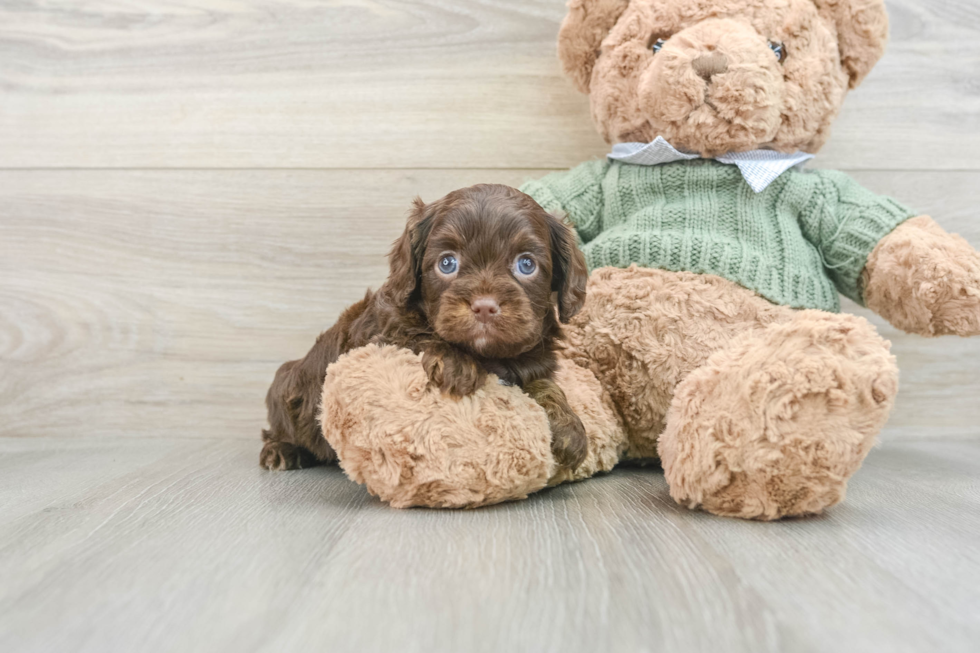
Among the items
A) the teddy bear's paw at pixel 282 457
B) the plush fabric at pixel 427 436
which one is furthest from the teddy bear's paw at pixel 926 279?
the teddy bear's paw at pixel 282 457

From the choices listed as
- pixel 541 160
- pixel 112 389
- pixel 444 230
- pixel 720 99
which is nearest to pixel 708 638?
pixel 444 230

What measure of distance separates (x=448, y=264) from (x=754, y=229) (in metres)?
0.62

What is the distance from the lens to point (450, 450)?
106 cm

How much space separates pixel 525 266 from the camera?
3.55 feet

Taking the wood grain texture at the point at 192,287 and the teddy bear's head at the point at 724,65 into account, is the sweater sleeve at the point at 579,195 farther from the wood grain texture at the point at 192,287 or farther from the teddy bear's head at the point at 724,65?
the wood grain texture at the point at 192,287

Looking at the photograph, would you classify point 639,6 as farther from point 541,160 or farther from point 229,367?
point 229,367

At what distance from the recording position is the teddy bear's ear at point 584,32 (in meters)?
1.44

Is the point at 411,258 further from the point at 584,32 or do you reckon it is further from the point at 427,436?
the point at 584,32

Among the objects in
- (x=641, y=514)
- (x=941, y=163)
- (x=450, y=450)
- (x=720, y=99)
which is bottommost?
(x=641, y=514)

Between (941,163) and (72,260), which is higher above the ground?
(941,163)

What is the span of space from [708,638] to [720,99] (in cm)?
93

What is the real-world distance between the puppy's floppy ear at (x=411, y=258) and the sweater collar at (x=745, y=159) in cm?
48

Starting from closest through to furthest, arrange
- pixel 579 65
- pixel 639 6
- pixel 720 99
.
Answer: pixel 720 99
pixel 639 6
pixel 579 65

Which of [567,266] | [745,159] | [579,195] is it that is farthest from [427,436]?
[745,159]
